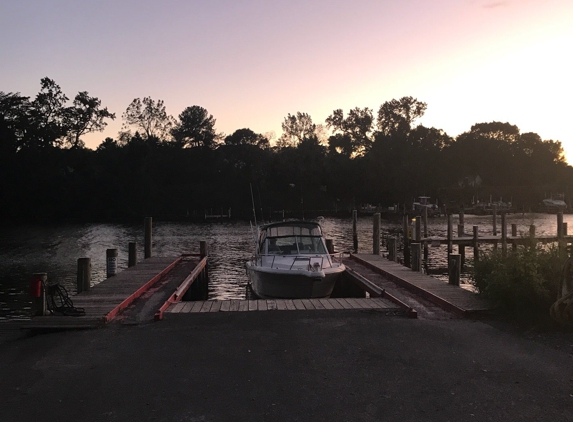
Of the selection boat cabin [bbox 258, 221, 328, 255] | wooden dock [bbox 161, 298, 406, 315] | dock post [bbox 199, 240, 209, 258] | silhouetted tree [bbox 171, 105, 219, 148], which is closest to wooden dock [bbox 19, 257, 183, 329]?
wooden dock [bbox 161, 298, 406, 315]

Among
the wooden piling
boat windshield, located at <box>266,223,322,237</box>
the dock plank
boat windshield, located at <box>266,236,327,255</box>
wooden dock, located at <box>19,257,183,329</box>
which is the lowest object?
the dock plank

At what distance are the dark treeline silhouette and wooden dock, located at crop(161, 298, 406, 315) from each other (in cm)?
7315

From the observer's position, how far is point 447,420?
5.85 metres

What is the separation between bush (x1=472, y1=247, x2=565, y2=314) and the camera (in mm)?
10320

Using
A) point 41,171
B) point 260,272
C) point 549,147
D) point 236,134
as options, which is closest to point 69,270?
point 260,272

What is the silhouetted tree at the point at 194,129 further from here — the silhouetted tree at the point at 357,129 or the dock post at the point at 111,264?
the dock post at the point at 111,264

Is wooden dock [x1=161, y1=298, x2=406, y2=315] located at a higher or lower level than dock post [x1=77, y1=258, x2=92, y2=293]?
lower

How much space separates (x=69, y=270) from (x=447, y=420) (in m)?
24.6

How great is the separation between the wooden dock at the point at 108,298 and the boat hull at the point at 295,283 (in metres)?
3.30

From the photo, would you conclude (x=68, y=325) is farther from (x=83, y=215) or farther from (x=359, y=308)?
(x=83, y=215)

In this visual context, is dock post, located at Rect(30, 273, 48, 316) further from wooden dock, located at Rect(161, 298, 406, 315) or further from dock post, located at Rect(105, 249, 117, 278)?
dock post, located at Rect(105, 249, 117, 278)

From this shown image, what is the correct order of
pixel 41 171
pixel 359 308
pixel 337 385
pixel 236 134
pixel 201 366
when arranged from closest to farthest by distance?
pixel 337 385
pixel 201 366
pixel 359 308
pixel 41 171
pixel 236 134

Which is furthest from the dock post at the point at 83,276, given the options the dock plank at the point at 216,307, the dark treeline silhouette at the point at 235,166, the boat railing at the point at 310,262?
the dark treeline silhouette at the point at 235,166

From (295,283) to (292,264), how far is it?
0.66m
